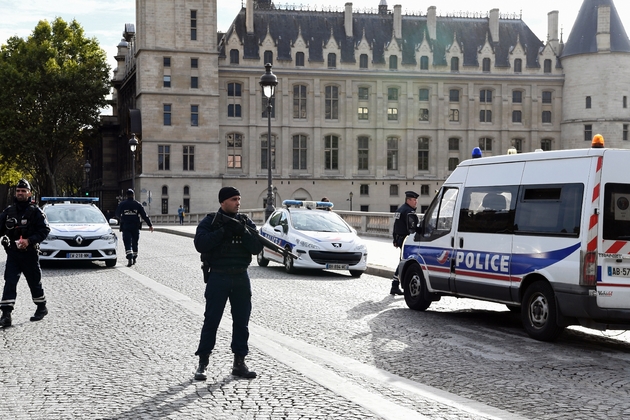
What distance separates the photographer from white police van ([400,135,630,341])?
9617 mm

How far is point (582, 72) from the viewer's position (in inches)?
3093

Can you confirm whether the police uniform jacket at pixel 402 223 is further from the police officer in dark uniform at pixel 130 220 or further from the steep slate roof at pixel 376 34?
the steep slate roof at pixel 376 34

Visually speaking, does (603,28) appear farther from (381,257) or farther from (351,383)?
(351,383)

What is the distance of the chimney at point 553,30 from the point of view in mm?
81688

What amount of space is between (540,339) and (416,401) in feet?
12.7

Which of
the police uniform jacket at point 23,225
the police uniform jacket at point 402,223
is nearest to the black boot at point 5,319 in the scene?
the police uniform jacket at point 23,225

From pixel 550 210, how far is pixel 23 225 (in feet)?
21.0

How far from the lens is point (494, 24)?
84.2 metres

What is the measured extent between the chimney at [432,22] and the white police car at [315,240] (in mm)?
64090

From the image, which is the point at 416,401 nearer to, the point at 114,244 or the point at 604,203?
the point at 604,203

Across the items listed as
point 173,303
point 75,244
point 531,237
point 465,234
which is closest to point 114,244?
point 75,244

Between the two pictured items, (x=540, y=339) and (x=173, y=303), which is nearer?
(x=540, y=339)

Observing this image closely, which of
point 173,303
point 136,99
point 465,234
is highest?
point 136,99

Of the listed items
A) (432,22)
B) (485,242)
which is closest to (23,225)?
(485,242)
